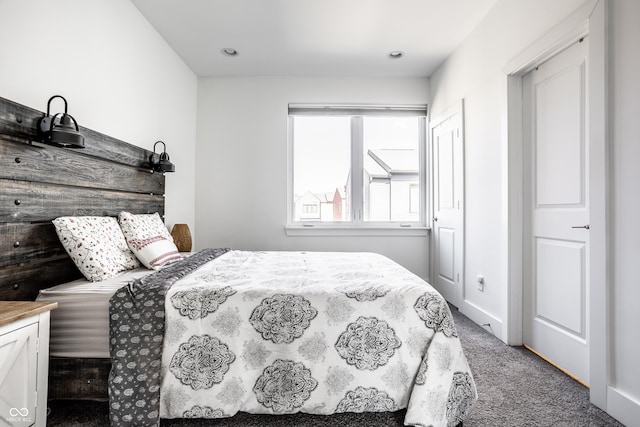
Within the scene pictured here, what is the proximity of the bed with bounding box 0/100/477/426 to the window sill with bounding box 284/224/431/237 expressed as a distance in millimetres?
2414

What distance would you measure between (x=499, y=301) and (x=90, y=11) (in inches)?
144

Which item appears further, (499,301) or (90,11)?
(499,301)

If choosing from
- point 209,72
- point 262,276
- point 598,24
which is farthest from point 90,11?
point 598,24

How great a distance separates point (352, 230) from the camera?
4.05 m

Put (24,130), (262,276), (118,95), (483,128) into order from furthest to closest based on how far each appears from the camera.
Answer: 1. (483,128)
2. (118,95)
3. (262,276)
4. (24,130)

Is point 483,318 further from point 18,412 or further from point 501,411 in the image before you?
point 18,412

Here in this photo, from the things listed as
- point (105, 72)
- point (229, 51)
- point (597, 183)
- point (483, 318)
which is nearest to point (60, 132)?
point (105, 72)

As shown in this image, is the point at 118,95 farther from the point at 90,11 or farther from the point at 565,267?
the point at 565,267

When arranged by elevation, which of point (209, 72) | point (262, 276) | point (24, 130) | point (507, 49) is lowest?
point (262, 276)

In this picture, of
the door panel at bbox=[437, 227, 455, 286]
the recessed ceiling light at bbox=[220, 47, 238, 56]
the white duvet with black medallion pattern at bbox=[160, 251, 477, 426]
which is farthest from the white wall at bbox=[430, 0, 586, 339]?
the recessed ceiling light at bbox=[220, 47, 238, 56]

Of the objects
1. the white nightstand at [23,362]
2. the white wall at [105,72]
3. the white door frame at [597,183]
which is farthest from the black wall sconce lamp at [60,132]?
the white door frame at [597,183]

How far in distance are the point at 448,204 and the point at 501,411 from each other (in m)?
2.32

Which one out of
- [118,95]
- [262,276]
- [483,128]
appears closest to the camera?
[262,276]

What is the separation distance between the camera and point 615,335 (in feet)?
5.24
